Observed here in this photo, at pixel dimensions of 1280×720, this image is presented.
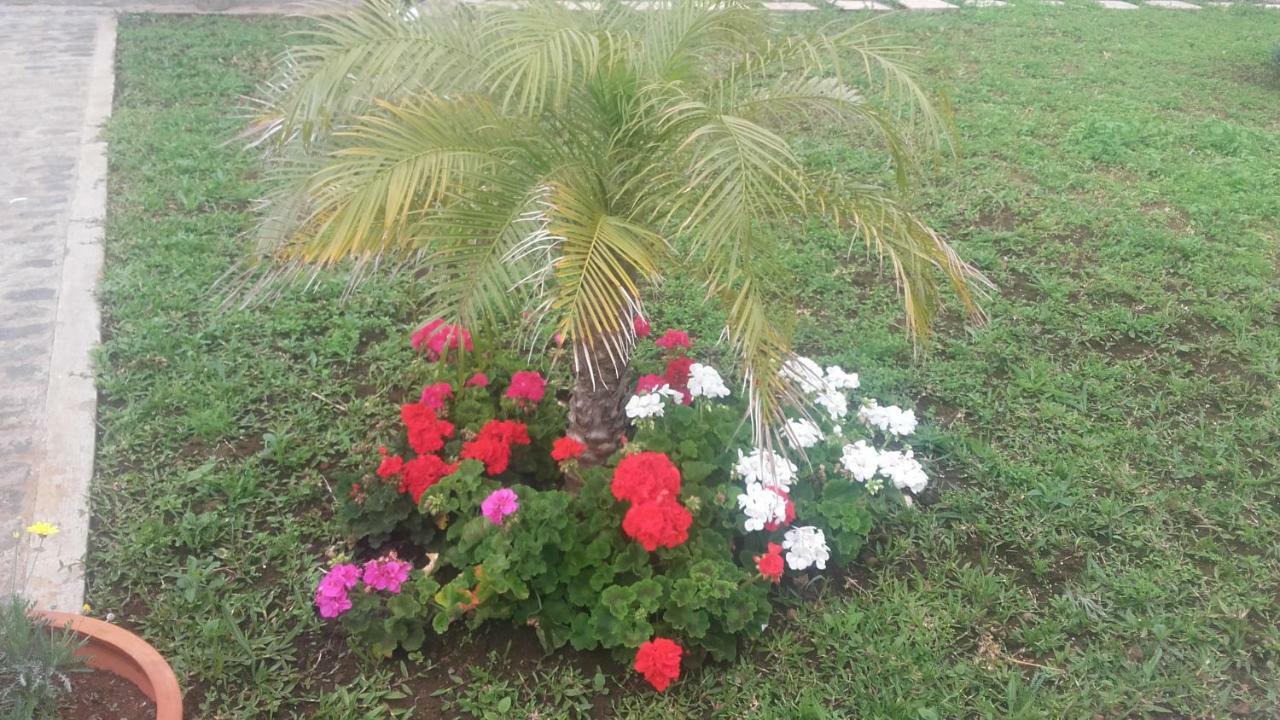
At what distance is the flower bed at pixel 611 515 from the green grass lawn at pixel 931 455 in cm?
16

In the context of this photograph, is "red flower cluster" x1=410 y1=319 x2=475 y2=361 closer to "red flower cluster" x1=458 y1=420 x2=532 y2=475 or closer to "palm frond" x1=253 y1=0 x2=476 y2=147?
"red flower cluster" x1=458 y1=420 x2=532 y2=475

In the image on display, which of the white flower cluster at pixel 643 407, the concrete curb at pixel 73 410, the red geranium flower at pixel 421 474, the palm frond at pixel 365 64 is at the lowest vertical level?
the concrete curb at pixel 73 410

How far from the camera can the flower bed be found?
2.49 metres

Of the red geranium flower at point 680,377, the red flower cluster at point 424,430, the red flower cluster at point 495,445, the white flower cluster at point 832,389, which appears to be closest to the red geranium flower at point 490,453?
the red flower cluster at point 495,445

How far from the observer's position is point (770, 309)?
2.31 m

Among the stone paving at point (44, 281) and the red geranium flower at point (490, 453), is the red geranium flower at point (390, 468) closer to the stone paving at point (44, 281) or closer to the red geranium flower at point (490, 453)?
the red geranium flower at point (490, 453)

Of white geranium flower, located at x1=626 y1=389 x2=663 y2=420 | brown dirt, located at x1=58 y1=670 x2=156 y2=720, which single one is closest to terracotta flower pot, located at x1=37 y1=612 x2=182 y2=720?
brown dirt, located at x1=58 y1=670 x2=156 y2=720

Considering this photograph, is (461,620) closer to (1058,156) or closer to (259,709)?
(259,709)

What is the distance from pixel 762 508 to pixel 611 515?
44 centimetres

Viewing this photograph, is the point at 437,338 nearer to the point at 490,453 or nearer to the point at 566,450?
the point at 490,453

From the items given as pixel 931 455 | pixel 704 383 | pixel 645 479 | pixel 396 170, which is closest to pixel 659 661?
pixel 645 479

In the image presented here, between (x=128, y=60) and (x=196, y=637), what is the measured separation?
5.99 meters

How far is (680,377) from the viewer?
313 centimetres

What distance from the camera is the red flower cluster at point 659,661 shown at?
238cm
